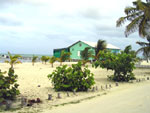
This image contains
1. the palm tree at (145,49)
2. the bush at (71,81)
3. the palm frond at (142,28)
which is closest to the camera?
the bush at (71,81)

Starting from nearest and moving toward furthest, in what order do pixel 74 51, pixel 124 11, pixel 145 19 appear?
pixel 145 19
pixel 124 11
pixel 74 51

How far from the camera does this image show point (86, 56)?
21.9 m

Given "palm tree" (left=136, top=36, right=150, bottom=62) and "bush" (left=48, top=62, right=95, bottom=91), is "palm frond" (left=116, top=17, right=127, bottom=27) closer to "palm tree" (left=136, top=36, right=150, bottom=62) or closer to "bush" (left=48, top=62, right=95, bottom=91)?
"palm tree" (left=136, top=36, right=150, bottom=62)

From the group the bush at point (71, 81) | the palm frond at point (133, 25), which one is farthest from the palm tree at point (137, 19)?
the bush at point (71, 81)

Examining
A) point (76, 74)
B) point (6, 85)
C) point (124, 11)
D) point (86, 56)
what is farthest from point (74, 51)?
point (6, 85)

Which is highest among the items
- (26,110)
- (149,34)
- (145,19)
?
(145,19)

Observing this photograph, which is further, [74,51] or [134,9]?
[74,51]

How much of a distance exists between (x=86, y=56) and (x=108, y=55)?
37.0 feet

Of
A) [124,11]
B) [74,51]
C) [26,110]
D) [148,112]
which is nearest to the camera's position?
[148,112]

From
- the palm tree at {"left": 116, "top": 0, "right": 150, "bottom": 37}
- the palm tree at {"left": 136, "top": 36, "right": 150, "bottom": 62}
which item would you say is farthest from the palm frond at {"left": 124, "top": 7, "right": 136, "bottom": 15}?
the palm tree at {"left": 136, "top": 36, "right": 150, "bottom": 62}

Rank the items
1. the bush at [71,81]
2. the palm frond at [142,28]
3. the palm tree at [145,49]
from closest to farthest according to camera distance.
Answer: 1. the bush at [71,81]
2. the palm frond at [142,28]
3. the palm tree at [145,49]

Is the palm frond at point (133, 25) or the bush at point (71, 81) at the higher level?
the palm frond at point (133, 25)

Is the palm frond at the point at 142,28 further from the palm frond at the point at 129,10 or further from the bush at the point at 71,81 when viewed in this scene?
the bush at the point at 71,81

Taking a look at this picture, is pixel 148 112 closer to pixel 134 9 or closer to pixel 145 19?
pixel 145 19
